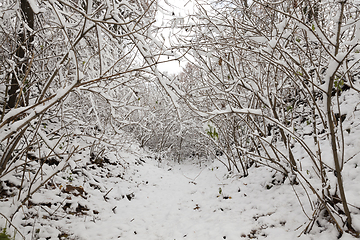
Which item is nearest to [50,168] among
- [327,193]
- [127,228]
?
[127,228]

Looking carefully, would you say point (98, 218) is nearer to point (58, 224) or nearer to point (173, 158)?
point (58, 224)

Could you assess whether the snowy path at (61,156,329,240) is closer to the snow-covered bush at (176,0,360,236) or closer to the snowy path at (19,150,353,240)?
the snowy path at (19,150,353,240)

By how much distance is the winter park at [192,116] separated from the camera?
1.86 m

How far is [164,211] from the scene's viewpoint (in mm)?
3820

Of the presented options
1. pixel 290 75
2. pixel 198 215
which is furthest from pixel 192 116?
pixel 198 215

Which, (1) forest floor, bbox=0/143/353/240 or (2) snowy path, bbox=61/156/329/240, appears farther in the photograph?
(2) snowy path, bbox=61/156/329/240

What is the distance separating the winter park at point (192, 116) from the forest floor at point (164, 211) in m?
0.02

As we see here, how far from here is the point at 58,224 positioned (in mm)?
2650

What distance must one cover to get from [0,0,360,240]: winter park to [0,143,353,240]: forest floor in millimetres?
20

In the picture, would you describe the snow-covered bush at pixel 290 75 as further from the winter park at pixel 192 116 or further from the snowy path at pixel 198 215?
the snowy path at pixel 198 215

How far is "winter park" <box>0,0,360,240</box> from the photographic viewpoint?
1.86 metres

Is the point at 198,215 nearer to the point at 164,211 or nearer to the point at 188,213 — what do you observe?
the point at 188,213

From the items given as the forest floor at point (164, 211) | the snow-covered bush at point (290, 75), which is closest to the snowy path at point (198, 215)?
Result: the forest floor at point (164, 211)

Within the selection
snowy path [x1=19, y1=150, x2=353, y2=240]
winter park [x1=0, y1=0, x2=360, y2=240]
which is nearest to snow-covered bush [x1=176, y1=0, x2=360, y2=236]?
winter park [x1=0, y1=0, x2=360, y2=240]
